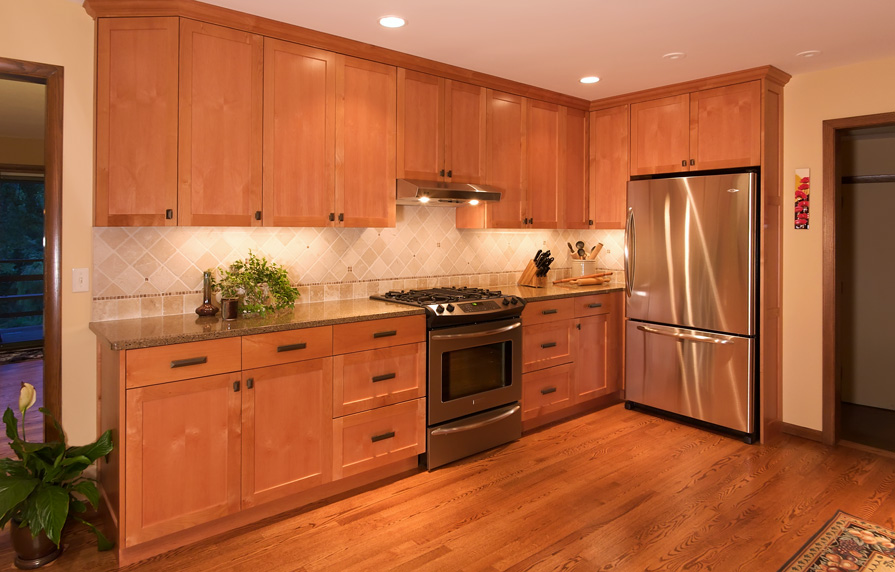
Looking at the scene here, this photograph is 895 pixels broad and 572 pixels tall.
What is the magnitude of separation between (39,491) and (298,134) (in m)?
2.01

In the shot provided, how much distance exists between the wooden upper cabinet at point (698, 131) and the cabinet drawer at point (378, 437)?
2.60m

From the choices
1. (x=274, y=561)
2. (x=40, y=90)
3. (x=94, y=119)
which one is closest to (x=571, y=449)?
(x=274, y=561)

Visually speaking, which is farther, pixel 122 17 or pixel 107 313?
pixel 107 313

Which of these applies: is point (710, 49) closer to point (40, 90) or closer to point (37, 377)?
point (40, 90)

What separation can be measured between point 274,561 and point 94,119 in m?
2.14

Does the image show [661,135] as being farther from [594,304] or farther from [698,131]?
[594,304]

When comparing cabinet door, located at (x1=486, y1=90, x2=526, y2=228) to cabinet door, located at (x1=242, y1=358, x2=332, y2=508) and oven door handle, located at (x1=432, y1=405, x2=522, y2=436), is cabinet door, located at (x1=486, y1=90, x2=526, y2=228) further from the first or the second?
cabinet door, located at (x1=242, y1=358, x2=332, y2=508)

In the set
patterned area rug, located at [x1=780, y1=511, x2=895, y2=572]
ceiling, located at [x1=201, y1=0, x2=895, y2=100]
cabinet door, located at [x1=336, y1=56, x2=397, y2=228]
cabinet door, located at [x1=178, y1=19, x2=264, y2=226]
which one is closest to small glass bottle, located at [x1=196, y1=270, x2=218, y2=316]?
cabinet door, located at [x1=178, y1=19, x2=264, y2=226]

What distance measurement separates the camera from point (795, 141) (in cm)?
398

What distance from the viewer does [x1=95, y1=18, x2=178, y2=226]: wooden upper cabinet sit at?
104 inches

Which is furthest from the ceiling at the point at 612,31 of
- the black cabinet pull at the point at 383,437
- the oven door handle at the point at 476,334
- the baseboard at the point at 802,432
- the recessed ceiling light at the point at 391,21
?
the baseboard at the point at 802,432

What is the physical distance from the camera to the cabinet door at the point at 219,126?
110 inches

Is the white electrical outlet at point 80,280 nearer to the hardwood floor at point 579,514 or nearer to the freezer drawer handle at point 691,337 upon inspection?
the hardwood floor at point 579,514

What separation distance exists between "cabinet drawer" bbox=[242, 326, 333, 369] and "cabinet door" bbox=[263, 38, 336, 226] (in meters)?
0.66
